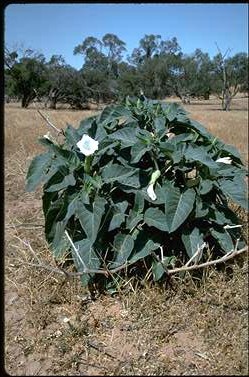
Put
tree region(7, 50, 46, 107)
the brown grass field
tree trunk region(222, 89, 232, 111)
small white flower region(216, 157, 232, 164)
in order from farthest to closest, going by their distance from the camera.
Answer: tree trunk region(222, 89, 232, 111) → tree region(7, 50, 46, 107) → small white flower region(216, 157, 232, 164) → the brown grass field

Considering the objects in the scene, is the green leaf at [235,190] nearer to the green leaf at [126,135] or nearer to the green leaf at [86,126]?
the green leaf at [126,135]

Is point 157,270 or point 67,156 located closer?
point 157,270

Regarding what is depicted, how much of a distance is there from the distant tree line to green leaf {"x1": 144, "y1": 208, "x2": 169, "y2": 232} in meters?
18.3

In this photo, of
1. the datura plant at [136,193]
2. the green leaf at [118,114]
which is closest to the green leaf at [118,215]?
the datura plant at [136,193]

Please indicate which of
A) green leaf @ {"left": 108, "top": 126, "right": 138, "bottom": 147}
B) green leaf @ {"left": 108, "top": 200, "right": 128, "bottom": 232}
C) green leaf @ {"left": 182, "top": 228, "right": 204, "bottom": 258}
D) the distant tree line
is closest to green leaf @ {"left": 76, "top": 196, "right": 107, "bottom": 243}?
green leaf @ {"left": 108, "top": 200, "right": 128, "bottom": 232}

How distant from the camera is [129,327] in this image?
6.63ft

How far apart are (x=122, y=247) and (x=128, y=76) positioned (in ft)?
87.2

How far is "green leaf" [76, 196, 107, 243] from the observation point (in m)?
2.01

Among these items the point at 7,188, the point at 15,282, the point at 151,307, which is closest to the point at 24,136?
the point at 7,188

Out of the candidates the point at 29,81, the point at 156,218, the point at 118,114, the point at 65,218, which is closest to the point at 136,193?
the point at 156,218

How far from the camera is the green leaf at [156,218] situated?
205 cm

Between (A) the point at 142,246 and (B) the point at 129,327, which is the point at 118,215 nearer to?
(A) the point at 142,246

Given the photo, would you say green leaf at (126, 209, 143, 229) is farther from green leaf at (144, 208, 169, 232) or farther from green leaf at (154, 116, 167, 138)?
green leaf at (154, 116, 167, 138)

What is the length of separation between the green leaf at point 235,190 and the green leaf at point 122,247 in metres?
0.52
